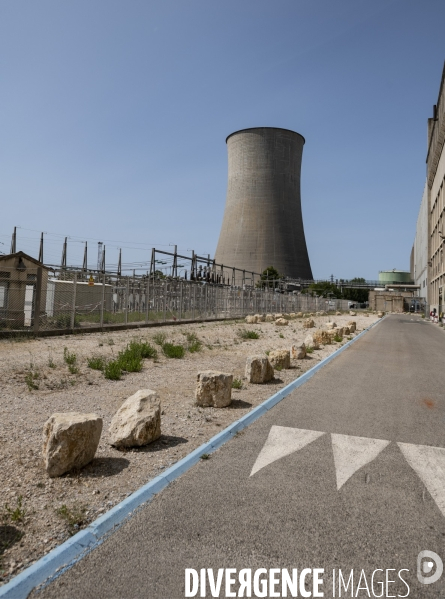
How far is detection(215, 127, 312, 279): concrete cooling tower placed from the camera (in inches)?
1930

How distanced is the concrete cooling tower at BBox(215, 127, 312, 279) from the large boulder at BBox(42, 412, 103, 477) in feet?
155

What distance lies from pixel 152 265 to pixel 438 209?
32652 mm

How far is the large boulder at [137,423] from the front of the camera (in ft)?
13.8

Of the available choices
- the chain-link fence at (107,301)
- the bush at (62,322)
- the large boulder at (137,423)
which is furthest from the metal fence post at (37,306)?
the large boulder at (137,423)

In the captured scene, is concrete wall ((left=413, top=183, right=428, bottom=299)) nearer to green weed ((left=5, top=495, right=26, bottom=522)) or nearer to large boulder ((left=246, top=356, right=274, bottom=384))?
large boulder ((left=246, top=356, right=274, bottom=384))

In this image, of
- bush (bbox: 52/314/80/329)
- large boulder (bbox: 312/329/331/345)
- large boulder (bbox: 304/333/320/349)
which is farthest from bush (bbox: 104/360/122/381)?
large boulder (bbox: 312/329/331/345)

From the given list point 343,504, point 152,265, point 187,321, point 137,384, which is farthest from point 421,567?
point 152,265

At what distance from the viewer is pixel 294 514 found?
292cm

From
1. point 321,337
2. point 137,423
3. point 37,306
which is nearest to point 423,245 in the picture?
point 321,337

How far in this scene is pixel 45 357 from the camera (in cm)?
953

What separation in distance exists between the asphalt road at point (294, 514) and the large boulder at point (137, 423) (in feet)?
2.41

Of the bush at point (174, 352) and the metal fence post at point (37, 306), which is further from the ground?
the metal fence post at point (37, 306)

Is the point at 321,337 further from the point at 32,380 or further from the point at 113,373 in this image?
the point at 32,380

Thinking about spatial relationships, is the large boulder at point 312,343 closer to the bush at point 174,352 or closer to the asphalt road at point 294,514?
the bush at point 174,352
